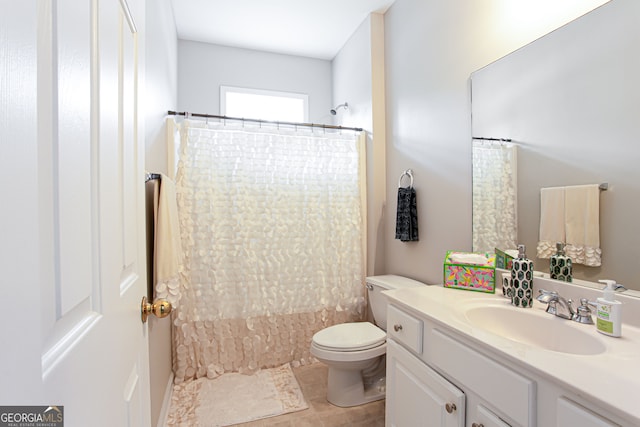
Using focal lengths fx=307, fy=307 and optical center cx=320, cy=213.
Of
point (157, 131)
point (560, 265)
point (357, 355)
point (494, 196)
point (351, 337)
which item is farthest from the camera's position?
point (351, 337)

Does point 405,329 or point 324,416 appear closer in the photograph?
point 405,329

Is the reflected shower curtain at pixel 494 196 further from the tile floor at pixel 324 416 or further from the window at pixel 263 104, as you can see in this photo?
the window at pixel 263 104

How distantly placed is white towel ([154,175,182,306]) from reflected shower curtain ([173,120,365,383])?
70cm

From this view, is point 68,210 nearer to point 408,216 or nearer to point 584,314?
point 584,314

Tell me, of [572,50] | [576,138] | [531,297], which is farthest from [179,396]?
[572,50]

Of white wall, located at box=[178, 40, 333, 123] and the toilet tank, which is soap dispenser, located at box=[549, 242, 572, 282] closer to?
the toilet tank

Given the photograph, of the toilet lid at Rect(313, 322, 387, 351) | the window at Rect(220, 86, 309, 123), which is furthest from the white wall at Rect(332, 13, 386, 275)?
the window at Rect(220, 86, 309, 123)

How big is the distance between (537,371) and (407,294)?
0.69 meters

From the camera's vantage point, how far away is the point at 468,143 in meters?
1.71

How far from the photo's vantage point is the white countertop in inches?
25.6

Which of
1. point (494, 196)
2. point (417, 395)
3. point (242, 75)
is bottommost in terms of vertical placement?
point (417, 395)

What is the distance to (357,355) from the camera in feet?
6.06

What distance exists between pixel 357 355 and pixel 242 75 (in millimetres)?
2754

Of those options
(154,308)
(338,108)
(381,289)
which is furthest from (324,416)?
(338,108)
